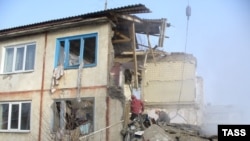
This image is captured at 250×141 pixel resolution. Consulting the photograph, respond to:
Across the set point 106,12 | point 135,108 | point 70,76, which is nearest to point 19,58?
point 70,76

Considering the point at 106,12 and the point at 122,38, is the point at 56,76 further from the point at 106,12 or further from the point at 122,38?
the point at 106,12

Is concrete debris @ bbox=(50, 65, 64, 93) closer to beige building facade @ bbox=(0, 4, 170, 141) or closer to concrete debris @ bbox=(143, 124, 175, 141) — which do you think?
beige building facade @ bbox=(0, 4, 170, 141)

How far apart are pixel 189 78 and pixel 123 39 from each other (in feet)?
37.5

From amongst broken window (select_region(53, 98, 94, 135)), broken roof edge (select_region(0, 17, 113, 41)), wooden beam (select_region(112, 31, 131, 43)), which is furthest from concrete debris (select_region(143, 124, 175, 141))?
broken roof edge (select_region(0, 17, 113, 41))

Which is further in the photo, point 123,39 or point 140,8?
point 123,39

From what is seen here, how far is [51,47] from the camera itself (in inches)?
591

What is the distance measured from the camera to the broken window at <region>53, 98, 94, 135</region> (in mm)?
→ 13562

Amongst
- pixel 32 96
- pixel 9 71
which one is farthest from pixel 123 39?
pixel 9 71

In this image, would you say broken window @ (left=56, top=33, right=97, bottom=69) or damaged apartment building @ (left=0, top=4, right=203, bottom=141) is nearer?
damaged apartment building @ (left=0, top=4, right=203, bottom=141)

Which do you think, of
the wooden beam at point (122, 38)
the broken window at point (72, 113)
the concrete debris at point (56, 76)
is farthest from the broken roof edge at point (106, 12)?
the broken window at point (72, 113)

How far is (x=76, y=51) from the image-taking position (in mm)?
14805

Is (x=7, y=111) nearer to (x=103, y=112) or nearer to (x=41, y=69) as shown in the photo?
(x=41, y=69)

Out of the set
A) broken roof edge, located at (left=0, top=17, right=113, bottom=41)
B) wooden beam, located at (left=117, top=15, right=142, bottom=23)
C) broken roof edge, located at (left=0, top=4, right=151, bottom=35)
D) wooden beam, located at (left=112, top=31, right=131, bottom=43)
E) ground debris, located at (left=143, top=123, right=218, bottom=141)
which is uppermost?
broken roof edge, located at (left=0, top=4, right=151, bottom=35)

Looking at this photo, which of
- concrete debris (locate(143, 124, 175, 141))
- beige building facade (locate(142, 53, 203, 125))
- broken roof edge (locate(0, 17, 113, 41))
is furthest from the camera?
beige building facade (locate(142, 53, 203, 125))
